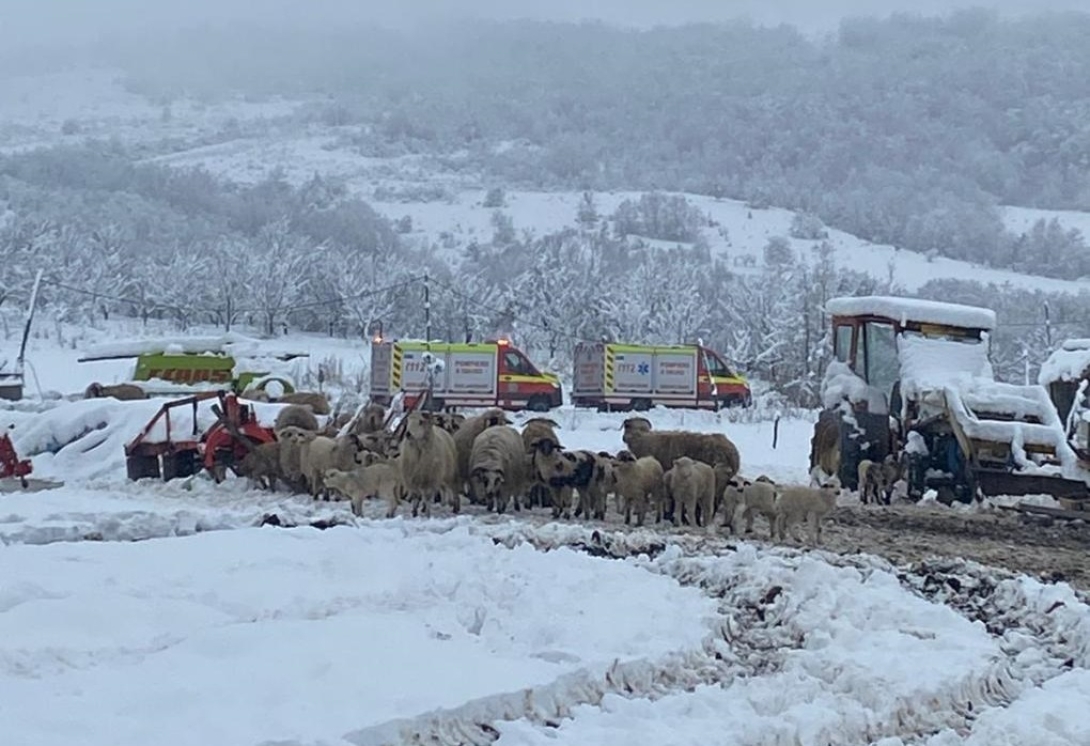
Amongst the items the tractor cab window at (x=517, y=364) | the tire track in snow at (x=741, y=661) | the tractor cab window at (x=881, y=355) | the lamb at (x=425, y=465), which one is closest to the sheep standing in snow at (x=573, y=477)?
the lamb at (x=425, y=465)

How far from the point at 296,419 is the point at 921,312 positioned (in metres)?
9.04

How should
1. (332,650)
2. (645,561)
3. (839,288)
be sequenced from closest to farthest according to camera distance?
(332,650), (645,561), (839,288)

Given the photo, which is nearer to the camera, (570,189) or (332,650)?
(332,650)

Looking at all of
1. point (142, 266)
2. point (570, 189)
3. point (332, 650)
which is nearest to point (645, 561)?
point (332, 650)

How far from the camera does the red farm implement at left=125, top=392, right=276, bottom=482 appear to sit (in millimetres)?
18125

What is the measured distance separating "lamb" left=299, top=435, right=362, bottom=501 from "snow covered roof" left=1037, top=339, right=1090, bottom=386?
913 centimetres

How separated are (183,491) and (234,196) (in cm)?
12443

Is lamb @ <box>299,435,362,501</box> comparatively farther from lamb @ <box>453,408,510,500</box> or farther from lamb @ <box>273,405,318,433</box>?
lamb @ <box>273,405,318,433</box>

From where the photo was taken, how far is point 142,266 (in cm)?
9006

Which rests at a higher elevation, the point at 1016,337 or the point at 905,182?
the point at 905,182

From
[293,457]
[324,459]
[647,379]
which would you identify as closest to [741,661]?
[324,459]

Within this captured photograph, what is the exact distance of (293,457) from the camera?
55.8 feet

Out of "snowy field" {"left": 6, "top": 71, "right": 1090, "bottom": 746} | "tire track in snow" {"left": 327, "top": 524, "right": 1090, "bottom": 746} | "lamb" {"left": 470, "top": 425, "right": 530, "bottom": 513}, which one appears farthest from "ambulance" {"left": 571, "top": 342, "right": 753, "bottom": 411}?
"tire track in snow" {"left": 327, "top": 524, "right": 1090, "bottom": 746}

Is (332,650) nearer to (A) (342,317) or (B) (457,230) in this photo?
(A) (342,317)
